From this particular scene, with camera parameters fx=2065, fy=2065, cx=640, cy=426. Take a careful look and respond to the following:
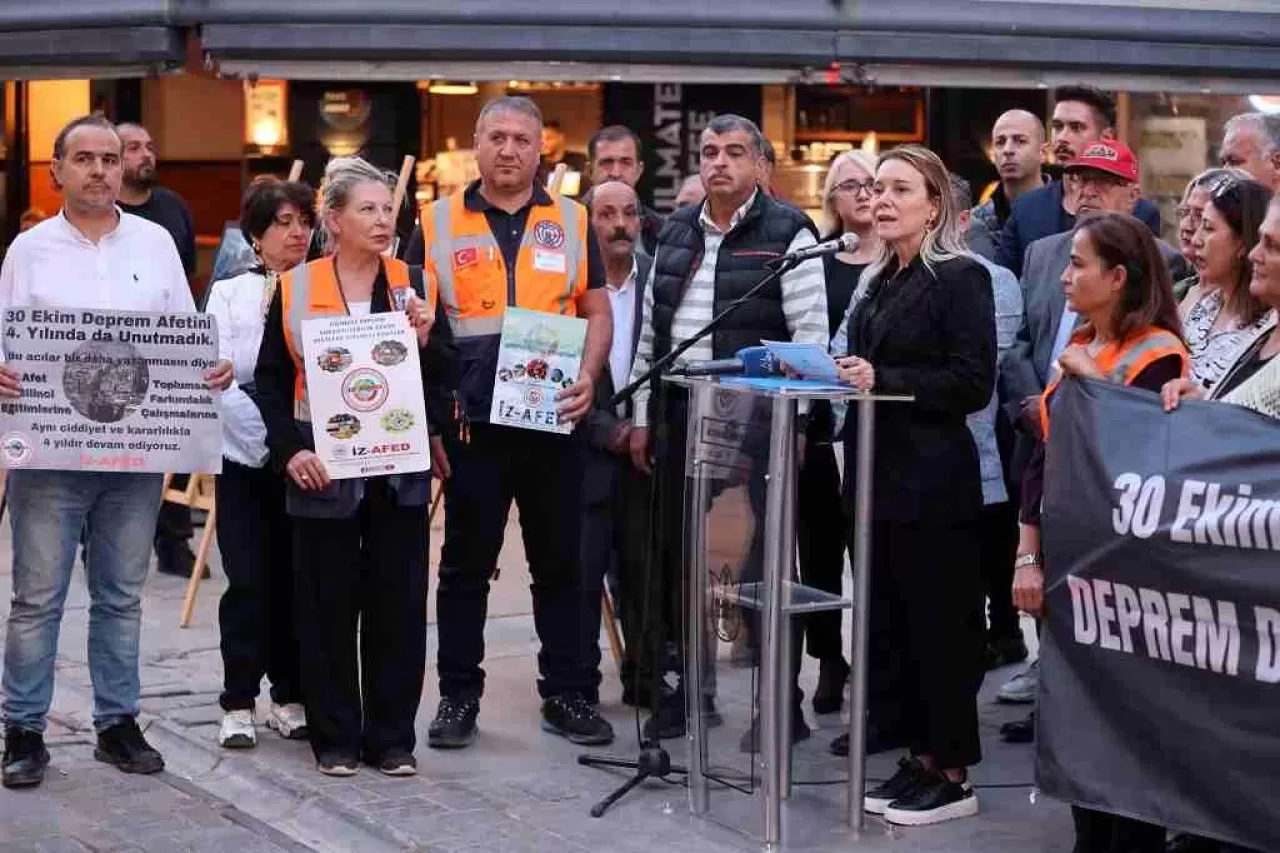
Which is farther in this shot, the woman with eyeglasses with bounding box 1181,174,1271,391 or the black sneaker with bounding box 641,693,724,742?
the black sneaker with bounding box 641,693,724,742

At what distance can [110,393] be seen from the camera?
6.89 meters

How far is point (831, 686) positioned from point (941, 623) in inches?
63.5

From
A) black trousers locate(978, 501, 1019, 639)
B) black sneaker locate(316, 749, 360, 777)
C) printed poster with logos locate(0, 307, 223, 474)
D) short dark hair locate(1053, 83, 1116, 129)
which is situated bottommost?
black sneaker locate(316, 749, 360, 777)

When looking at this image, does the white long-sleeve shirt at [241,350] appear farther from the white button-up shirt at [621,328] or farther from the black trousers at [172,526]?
the black trousers at [172,526]

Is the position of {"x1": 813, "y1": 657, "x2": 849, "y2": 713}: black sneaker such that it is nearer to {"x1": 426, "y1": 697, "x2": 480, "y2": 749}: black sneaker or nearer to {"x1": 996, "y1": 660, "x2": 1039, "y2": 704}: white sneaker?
{"x1": 996, "y1": 660, "x2": 1039, "y2": 704}: white sneaker

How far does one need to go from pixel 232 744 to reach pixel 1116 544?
3395 mm

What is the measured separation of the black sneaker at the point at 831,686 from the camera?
8023 millimetres

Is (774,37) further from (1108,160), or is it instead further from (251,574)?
(251,574)

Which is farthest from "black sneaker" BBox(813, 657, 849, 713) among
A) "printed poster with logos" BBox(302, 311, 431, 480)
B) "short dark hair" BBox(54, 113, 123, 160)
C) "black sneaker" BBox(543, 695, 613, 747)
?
"short dark hair" BBox(54, 113, 123, 160)

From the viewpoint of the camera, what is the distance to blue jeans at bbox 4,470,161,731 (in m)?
6.93

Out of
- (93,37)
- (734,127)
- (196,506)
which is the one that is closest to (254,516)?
(734,127)

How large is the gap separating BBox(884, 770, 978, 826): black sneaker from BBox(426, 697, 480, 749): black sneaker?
172 centimetres

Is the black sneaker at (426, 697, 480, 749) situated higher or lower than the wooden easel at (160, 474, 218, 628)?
lower

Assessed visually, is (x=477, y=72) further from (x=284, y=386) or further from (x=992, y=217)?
(x=284, y=386)
